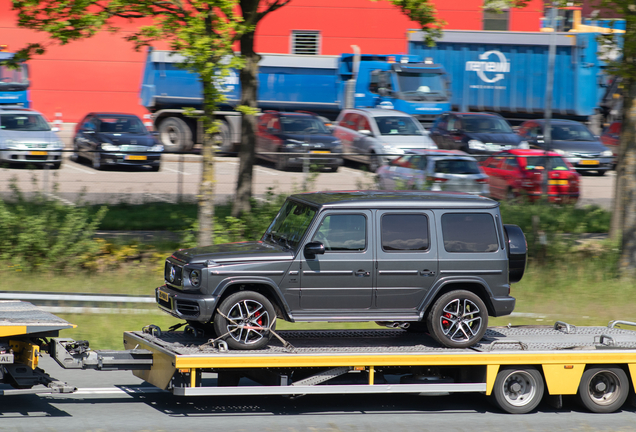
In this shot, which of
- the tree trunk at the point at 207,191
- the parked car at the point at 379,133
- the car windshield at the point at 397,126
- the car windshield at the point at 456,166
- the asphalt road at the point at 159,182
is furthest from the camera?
the car windshield at the point at 397,126

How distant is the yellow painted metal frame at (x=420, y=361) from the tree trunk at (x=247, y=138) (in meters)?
7.73

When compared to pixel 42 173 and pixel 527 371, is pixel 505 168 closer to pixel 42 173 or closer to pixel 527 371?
pixel 42 173

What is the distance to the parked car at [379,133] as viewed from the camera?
24.9 meters

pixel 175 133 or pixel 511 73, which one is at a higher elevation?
pixel 511 73

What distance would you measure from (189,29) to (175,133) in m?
16.8

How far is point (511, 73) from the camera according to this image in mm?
33562

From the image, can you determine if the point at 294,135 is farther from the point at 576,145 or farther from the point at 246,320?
the point at 246,320

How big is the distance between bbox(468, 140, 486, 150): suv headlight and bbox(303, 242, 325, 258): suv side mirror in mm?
19985

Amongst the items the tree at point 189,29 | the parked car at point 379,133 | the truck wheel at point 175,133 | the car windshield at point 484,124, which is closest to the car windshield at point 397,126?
the parked car at point 379,133

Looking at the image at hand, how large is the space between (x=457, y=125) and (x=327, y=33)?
12429 mm

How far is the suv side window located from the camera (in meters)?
8.05

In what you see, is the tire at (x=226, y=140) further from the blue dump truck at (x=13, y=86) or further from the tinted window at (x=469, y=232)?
the tinted window at (x=469, y=232)

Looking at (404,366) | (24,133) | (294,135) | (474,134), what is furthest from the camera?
(474,134)

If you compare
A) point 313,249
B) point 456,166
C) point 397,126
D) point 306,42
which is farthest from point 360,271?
point 306,42
